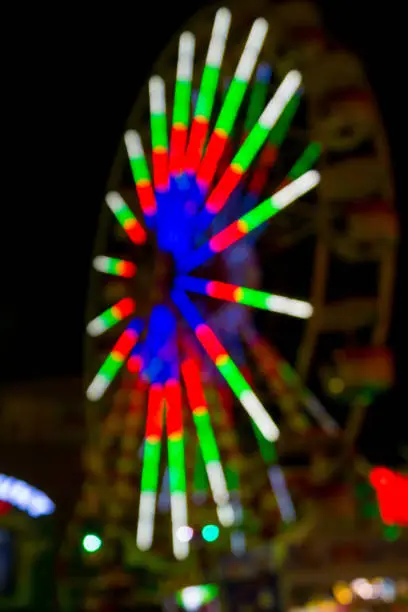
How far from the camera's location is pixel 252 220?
439 inches

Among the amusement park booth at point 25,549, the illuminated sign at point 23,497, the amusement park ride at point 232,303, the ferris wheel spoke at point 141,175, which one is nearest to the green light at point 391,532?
the amusement park ride at point 232,303

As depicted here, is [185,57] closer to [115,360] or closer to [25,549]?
[115,360]

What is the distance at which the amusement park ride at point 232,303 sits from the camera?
10977 mm

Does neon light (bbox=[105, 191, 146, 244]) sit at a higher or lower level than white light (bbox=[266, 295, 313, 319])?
higher

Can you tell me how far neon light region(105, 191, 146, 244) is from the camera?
1238 centimetres

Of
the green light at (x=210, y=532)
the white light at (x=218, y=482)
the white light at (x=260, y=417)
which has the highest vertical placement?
the white light at (x=260, y=417)

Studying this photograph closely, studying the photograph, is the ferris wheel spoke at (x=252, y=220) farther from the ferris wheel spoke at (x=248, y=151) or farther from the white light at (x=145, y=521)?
the white light at (x=145, y=521)

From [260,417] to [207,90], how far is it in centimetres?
404

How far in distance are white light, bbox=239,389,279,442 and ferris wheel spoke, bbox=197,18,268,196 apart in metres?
2.68

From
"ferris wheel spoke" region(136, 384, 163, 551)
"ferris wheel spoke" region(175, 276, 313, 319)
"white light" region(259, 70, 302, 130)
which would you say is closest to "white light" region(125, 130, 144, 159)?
"white light" region(259, 70, 302, 130)

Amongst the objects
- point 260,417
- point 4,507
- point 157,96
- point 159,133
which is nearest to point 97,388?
point 260,417

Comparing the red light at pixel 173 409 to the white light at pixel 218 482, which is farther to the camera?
the red light at pixel 173 409

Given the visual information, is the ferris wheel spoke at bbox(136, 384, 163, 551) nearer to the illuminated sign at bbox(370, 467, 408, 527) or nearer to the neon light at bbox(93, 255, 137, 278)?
the neon light at bbox(93, 255, 137, 278)

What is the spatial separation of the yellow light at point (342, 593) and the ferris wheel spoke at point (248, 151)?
558cm
